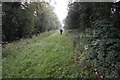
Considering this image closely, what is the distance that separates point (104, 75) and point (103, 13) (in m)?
2.73

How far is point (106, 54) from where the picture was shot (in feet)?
7.80

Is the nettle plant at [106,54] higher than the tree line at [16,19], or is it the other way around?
the tree line at [16,19]

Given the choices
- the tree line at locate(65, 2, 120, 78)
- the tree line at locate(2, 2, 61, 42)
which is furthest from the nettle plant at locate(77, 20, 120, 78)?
the tree line at locate(2, 2, 61, 42)

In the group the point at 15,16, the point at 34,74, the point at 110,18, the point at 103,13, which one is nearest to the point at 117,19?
the point at 110,18

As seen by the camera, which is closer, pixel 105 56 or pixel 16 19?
pixel 105 56

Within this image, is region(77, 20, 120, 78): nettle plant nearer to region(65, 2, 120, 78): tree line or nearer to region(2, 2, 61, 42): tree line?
region(65, 2, 120, 78): tree line

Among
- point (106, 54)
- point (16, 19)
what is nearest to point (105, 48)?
point (106, 54)

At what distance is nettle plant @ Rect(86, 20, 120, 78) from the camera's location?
2.12 metres

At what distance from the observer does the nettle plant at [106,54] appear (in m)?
2.12

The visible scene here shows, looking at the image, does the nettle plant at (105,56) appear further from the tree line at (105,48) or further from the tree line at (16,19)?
the tree line at (16,19)

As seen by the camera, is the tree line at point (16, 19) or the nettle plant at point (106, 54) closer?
the nettle plant at point (106, 54)

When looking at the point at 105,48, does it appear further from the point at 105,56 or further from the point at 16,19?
the point at 16,19

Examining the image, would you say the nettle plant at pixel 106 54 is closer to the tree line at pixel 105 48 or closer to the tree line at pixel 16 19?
the tree line at pixel 105 48

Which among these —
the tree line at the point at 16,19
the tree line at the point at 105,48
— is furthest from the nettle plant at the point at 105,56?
the tree line at the point at 16,19
